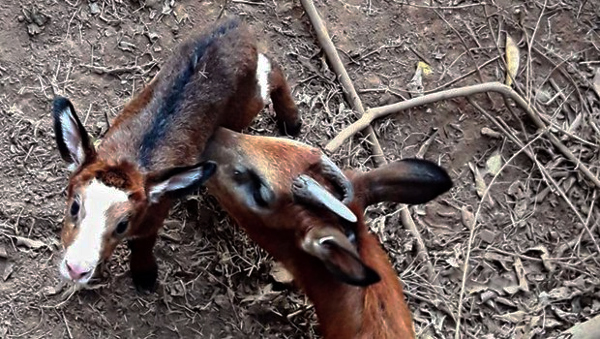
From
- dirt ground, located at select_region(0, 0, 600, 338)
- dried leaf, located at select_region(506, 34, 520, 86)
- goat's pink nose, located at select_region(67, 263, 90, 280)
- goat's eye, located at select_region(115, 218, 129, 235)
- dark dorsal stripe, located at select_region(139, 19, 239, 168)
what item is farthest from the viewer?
dried leaf, located at select_region(506, 34, 520, 86)

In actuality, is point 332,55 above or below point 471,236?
above

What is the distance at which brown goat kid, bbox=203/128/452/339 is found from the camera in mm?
5680

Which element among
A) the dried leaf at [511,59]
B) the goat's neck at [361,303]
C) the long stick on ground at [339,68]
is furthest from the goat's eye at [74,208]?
the dried leaf at [511,59]

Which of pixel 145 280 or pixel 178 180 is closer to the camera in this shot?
pixel 178 180

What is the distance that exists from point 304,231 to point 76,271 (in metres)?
1.23

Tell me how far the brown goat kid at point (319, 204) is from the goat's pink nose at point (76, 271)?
0.99 m

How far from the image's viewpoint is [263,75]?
6.51 meters

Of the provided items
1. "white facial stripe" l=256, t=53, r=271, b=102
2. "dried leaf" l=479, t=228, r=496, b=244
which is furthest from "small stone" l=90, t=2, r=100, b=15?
"dried leaf" l=479, t=228, r=496, b=244

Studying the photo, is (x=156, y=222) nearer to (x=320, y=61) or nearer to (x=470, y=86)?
(x=320, y=61)

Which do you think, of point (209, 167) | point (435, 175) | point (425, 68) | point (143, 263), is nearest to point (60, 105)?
point (209, 167)

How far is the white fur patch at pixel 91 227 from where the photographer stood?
5184mm

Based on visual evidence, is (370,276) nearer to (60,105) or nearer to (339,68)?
(60,105)

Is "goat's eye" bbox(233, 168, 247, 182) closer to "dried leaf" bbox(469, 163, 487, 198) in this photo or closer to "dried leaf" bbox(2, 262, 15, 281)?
"dried leaf" bbox(2, 262, 15, 281)

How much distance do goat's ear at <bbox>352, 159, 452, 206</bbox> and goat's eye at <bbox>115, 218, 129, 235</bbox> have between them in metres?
1.27
